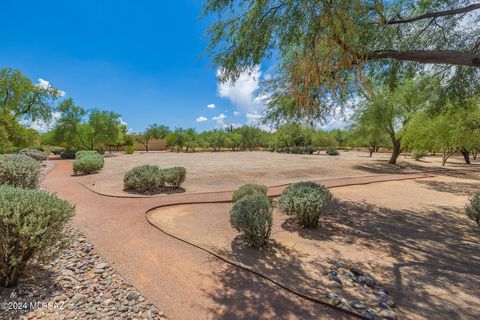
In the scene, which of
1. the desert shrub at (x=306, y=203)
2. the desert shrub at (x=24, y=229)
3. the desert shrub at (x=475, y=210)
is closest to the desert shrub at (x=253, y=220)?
the desert shrub at (x=306, y=203)

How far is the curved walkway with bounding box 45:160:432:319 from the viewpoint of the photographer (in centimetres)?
292

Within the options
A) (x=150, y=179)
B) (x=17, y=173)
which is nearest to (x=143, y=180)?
(x=150, y=179)

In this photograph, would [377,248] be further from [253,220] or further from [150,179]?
[150,179]

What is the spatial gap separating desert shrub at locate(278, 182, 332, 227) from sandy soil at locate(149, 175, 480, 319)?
333 mm

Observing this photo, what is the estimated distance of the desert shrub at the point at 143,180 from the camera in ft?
31.3

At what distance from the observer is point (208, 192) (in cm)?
995

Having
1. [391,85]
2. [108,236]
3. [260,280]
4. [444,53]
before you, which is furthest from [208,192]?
[444,53]

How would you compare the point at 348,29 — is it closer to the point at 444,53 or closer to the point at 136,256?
the point at 444,53

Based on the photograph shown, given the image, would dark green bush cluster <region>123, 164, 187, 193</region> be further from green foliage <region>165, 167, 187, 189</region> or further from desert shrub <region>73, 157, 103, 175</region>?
desert shrub <region>73, 157, 103, 175</region>

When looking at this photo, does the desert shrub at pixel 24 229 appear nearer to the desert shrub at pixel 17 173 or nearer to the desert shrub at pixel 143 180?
the desert shrub at pixel 17 173

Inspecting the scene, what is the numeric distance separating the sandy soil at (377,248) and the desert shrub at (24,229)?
2.53 metres

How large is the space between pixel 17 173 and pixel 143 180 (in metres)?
3.82

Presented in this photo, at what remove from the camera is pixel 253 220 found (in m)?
4.82

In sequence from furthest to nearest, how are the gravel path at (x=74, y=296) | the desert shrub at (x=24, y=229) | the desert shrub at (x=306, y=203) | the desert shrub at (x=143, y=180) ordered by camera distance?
the desert shrub at (x=143, y=180) → the desert shrub at (x=306, y=203) → the desert shrub at (x=24, y=229) → the gravel path at (x=74, y=296)
